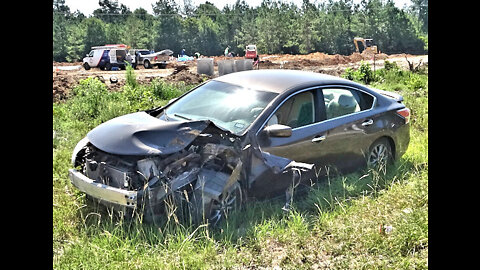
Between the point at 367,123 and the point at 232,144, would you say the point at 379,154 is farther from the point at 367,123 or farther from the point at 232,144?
the point at 232,144

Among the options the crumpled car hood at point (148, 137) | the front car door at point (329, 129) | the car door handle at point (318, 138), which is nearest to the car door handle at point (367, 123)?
the front car door at point (329, 129)

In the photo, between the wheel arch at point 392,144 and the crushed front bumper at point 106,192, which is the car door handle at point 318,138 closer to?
the wheel arch at point 392,144

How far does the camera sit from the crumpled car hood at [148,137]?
4.38 meters

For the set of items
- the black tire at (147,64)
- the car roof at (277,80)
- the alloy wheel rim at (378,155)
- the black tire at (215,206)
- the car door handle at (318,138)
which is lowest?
the black tire at (215,206)

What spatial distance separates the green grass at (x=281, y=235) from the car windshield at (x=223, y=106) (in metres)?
0.96

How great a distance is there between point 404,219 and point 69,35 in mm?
50924

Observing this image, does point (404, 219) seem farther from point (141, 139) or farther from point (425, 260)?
point (141, 139)

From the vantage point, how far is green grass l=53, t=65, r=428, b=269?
12.7 ft

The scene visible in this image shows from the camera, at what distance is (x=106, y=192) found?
427 cm

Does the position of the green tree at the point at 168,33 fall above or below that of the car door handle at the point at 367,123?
above

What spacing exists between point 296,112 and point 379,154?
5.10ft

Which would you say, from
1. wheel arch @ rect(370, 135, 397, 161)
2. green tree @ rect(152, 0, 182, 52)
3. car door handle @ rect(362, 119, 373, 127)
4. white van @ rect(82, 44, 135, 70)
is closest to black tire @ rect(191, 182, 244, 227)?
car door handle @ rect(362, 119, 373, 127)

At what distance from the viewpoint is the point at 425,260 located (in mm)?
3830
